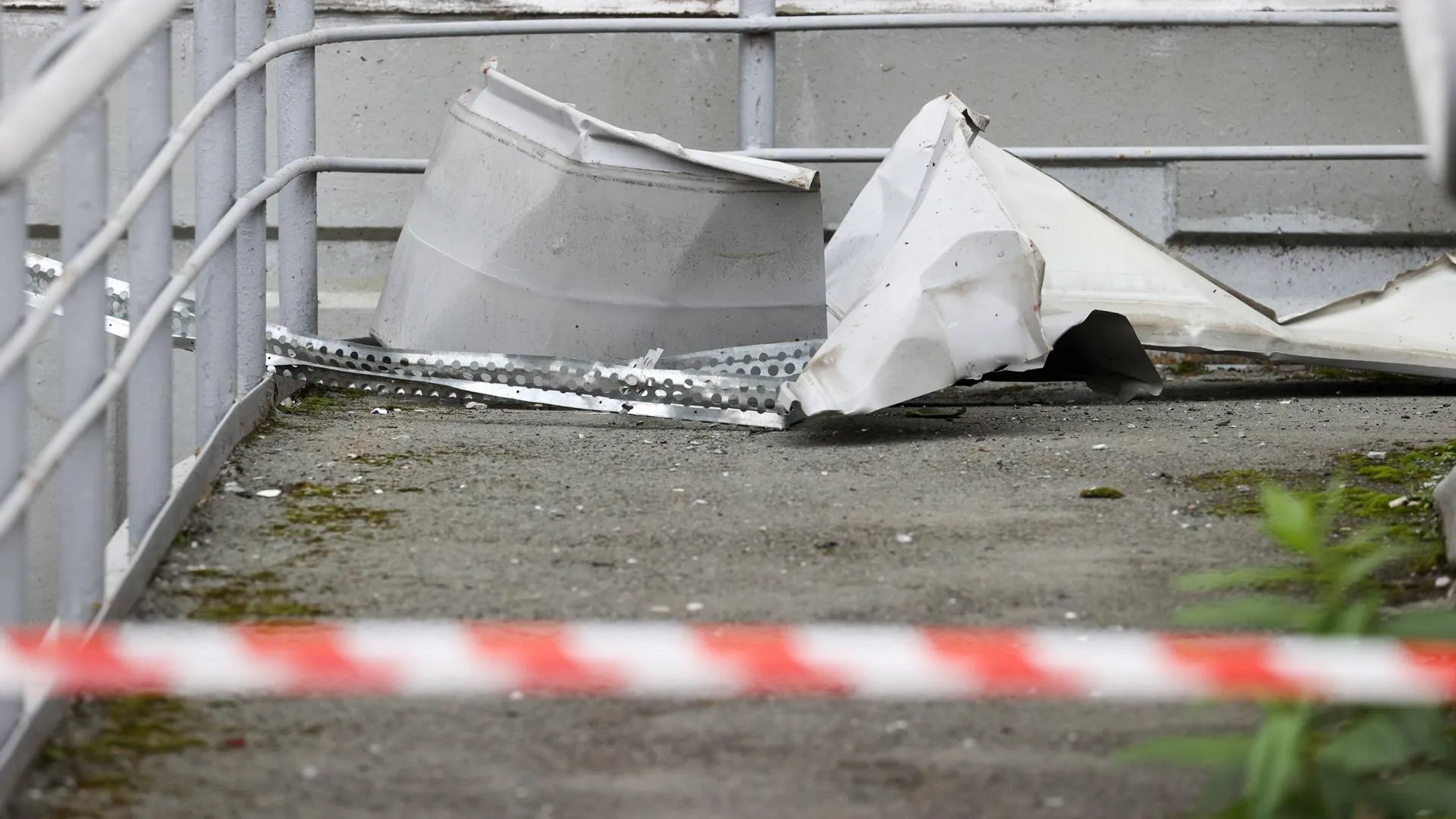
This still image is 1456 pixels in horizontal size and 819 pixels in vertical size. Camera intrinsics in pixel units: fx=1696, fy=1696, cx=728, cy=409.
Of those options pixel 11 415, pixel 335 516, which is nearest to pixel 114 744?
pixel 11 415

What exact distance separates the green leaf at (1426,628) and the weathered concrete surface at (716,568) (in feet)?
0.80

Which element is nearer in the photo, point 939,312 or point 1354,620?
point 1354,620

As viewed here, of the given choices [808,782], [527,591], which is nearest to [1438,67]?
[808,782]

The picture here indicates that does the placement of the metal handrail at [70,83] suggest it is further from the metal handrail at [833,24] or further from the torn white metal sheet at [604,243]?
the torn white metal sheet at [604,243]

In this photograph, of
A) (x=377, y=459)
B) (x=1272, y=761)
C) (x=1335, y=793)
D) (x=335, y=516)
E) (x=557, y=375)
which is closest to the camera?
(x=1272, y=761)

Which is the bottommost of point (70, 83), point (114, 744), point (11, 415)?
point (114, 744)

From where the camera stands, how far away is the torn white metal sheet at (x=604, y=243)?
4117 mm

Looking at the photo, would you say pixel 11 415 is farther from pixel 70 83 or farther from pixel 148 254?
pixel 148 254

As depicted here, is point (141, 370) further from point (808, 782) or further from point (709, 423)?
point (709, 423)

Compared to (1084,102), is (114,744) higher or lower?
lower

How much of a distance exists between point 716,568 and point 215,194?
139cm

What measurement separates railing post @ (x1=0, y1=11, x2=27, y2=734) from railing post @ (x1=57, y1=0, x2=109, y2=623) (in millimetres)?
195

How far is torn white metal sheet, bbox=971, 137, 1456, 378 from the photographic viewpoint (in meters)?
4.30

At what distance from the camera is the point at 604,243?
164 inches
